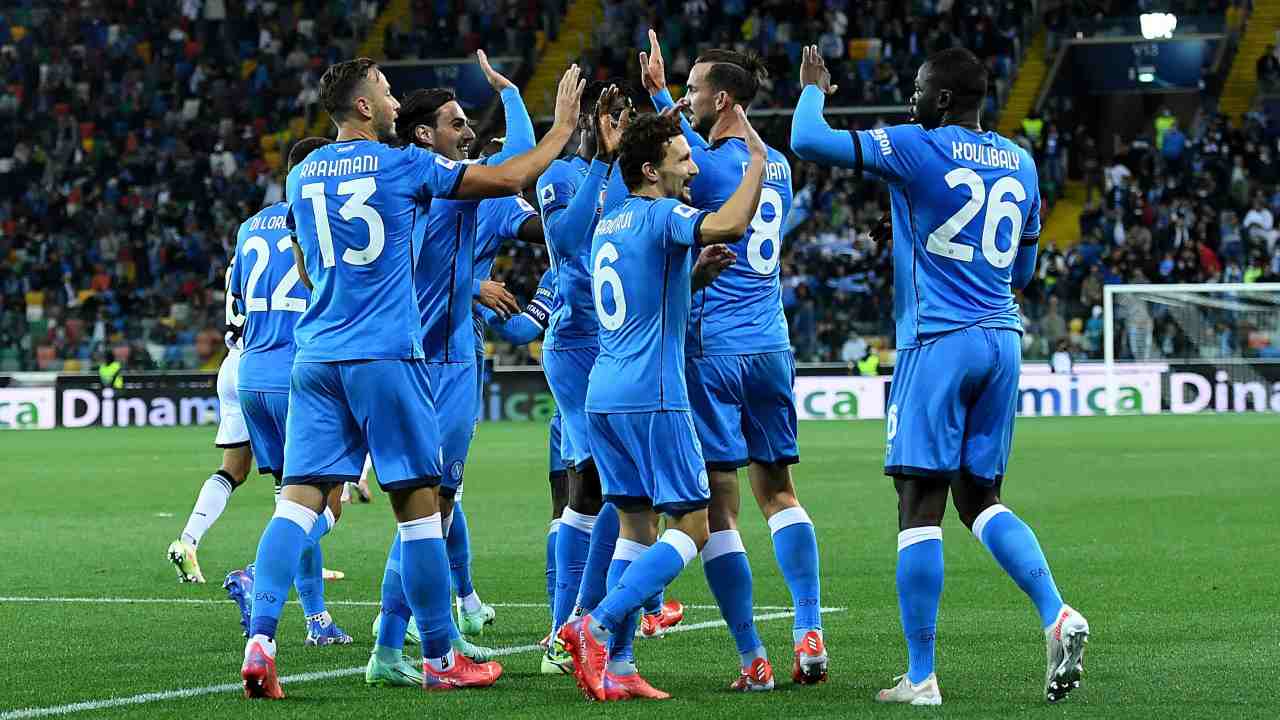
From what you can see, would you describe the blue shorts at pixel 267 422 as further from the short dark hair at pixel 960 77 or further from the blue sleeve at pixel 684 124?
the short dark hair at pixel 960 77

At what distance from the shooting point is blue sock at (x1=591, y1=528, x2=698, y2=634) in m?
6.96

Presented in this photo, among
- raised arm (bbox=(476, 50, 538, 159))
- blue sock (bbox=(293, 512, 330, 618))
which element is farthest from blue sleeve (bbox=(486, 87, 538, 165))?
blue sock (bbox=(293, 512, 330, 618))

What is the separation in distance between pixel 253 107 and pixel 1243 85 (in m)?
21.6

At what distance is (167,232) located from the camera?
39188 mm

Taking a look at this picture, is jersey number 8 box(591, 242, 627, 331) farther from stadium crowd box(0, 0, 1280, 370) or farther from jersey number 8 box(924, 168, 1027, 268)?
stadium crowd box(0, 0, 1280, 370)

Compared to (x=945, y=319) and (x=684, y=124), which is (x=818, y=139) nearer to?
(x=945, y=319)

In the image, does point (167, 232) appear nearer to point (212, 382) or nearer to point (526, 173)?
point (212, 382)

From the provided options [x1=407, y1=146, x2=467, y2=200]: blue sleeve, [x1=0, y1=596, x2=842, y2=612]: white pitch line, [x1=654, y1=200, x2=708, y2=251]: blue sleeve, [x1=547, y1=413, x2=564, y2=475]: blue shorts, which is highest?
[x1=407, y1=146, x2=467, y2=200]: blue sleeve

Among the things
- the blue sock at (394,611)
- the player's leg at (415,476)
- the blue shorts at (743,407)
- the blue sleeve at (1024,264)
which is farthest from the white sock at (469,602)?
the blue sleeve at (1024,264)

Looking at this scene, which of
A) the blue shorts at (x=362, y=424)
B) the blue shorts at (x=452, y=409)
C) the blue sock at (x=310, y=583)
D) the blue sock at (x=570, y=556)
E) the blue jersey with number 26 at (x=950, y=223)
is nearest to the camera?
the blue jersey with number 26 at (x=950, y=223)

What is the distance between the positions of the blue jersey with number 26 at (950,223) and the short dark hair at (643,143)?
2.46ft

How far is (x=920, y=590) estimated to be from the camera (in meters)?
6.95

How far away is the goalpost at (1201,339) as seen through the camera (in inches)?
1198

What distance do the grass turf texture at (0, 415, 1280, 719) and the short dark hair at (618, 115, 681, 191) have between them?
203 cm
